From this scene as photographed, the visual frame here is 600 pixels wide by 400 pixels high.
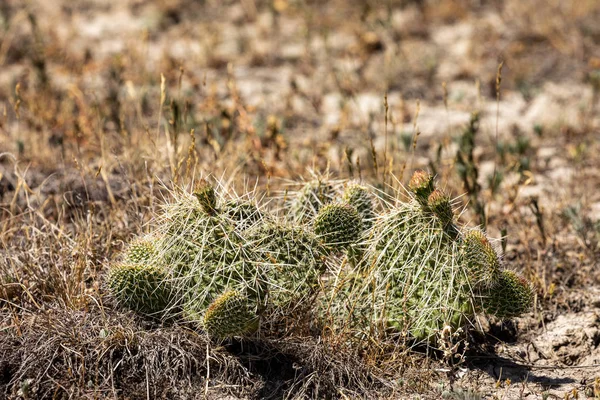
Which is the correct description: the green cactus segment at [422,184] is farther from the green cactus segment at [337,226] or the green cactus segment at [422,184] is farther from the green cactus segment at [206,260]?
the green cactus segment at [206,260]

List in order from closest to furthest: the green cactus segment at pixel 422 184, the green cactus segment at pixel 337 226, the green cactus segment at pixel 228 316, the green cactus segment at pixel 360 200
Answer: the green cactus segment at pixel 228 316 → the green cactus segment at pixel 422 184 → the green cactus segment at pixel 337 226 → the green cactus segment at pixel 360 200

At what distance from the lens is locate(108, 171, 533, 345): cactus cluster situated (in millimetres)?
3334

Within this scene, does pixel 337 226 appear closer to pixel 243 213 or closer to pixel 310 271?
pixel 310 271

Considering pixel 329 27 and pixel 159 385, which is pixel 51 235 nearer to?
pixel 159 385

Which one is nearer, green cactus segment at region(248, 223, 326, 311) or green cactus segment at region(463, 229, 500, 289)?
green cactus segment at region(463, 229, 500, 289)

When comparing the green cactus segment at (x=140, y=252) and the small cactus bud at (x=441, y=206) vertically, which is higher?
the small cactus bud at (x=441, y=206)

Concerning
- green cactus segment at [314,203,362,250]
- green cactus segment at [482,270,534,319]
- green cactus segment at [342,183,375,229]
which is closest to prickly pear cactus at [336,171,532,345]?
green cactus segment at [482,270,534,319]

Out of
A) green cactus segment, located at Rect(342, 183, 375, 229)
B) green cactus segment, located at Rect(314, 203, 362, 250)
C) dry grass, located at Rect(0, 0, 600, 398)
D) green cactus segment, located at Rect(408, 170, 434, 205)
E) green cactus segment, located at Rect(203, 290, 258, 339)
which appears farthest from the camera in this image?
green cactus segment, located at Rect(342, 183, 375, 229)

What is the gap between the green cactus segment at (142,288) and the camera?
11.1 feet

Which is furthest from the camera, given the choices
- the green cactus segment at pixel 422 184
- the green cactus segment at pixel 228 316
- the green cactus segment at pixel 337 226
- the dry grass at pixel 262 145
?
the green cactus segment at pixel 337 226

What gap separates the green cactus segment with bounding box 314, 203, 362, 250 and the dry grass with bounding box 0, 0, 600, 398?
480mm

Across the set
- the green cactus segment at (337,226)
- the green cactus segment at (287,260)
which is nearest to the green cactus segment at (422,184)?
the green cactus segment at (337,226)

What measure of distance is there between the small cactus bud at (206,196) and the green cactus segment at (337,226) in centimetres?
55

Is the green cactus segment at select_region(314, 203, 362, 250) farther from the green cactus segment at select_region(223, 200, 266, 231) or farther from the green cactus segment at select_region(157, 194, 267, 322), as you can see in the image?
the green cactus segment at select_region(157, 194, 267, 322)
